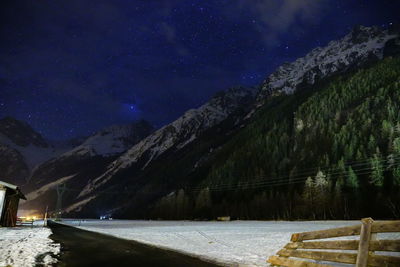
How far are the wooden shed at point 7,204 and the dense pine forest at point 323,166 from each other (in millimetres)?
68317

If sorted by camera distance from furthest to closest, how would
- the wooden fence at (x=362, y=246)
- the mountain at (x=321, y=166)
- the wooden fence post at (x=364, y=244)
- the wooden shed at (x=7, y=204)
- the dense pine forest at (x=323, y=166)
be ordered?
the mountain at (x=321, y=166), the dense pine forest at (x=323, y=166), the wooden shed at (x=7, y=204), the wooden fence post at (x=364, y=244), the wooden fence at (x=362, y=246)

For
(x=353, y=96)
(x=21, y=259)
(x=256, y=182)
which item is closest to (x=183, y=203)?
(x=256, y=182)

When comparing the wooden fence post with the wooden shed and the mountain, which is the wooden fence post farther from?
the mountain

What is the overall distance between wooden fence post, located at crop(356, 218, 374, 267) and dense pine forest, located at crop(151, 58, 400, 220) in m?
76.1

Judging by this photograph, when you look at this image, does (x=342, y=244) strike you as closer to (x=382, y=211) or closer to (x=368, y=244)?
(x=368, y=244)

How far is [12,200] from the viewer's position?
140 ft

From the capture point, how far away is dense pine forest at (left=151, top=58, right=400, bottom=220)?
8044cm

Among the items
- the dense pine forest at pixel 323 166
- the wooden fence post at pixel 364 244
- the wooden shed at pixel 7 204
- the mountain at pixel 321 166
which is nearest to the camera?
the wooden fence post at pixel 364 244

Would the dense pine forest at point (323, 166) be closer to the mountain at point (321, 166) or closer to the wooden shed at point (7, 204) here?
the mountain at point (321, 166)

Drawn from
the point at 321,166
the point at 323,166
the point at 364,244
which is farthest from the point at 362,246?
the point at 321,166

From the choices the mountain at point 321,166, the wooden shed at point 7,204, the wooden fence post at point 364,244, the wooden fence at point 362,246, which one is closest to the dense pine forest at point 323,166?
the mountain at point 321,166

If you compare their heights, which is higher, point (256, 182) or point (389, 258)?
point (256, 182)

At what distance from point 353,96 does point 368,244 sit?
145 m

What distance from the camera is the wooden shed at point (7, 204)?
37.6 meters
